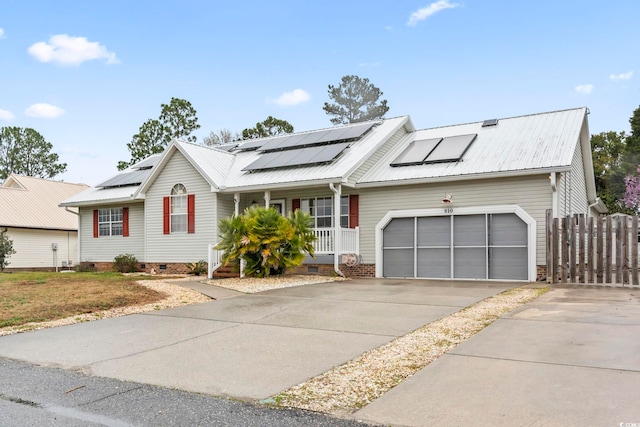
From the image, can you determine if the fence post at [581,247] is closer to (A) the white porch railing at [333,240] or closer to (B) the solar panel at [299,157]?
(A) the white porch railing at [333,240]

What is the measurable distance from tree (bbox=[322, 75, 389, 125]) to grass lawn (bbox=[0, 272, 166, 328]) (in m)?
36.6

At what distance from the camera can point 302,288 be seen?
12.1 metres

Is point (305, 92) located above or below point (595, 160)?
above

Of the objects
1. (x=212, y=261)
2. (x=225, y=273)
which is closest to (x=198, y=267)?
(x=212, y=261)

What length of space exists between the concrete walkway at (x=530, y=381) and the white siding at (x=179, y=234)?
13.3 metres

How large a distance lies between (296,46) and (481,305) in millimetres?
16069

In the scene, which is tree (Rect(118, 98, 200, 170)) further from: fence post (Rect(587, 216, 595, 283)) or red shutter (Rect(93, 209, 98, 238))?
fence post (Rect(587, 216, 595, 283))

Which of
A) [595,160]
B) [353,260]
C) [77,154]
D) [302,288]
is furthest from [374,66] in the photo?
[302,288]

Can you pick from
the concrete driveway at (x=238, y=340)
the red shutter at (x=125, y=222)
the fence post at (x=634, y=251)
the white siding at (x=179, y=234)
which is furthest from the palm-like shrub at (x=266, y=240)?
the red shutter at (x=125, y=222)

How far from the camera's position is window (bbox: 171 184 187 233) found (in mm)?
19188

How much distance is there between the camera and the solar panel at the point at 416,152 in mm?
16252

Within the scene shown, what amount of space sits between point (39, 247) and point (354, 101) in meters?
31.0

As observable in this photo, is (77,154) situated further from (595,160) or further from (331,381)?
(331,381)

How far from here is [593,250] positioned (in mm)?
12383
